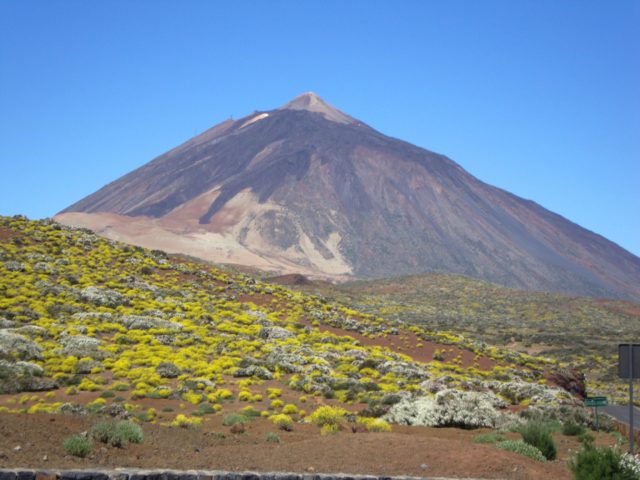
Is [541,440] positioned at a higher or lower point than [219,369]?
higher

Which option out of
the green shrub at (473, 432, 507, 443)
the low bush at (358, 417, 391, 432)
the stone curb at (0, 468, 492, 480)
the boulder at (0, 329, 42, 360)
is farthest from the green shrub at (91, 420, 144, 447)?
the boulder at (0, 329, 42, 360)

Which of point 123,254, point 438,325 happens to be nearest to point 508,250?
point 438,325

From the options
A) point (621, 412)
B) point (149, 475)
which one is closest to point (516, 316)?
point (621, 412)

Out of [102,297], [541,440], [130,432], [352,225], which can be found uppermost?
[352,225]

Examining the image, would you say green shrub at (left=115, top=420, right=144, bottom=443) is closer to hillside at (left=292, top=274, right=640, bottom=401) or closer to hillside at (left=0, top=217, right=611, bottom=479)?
hillside at (left=0, top=217, right=611, bottom=479)

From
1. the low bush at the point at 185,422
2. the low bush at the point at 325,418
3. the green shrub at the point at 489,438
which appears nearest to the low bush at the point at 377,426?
the low bush at the point at 325,418

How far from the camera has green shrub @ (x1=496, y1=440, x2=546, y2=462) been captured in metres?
12.5

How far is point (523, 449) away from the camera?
12734 millimetres

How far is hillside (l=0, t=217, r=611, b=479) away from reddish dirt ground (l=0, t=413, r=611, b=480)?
53 millimetres

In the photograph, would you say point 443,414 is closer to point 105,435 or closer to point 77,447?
point 105,435

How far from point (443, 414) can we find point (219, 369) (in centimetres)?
792

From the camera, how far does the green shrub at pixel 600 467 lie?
1005 cm

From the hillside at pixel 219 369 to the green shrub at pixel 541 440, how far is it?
48.5 inches

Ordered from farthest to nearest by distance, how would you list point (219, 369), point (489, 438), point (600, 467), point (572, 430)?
point (219, 369) → point (572, 430) → point (489, 438) → point (600, 467)
